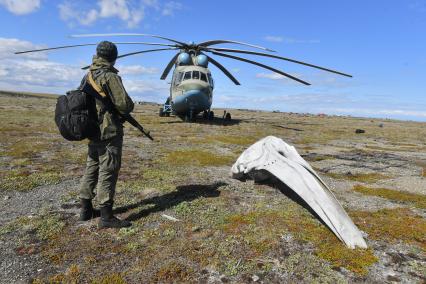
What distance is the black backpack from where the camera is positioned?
5.97m

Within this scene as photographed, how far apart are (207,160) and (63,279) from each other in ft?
29.2

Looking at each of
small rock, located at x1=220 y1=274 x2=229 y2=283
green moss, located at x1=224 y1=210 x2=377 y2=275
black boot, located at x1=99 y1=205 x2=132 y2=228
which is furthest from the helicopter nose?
small rock, located at x1=220 y1=274 x2=229 y2=283

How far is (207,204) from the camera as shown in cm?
781

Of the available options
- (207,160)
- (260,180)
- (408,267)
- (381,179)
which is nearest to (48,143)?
(207,160)

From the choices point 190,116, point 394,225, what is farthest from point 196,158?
point 190,116

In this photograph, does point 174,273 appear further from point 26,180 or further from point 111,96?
point 26,180

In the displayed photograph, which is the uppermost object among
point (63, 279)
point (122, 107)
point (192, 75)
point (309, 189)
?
point (192, 75)

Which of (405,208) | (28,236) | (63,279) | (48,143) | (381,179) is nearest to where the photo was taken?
(63,279)

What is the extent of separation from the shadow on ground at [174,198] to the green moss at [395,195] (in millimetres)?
4098

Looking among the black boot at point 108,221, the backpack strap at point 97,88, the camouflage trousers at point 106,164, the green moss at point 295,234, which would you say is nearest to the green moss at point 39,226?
the black boot at point 108,221

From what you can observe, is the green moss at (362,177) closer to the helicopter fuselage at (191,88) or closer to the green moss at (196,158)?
the green moss at (196,158)

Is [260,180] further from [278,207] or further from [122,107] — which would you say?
[122,107]

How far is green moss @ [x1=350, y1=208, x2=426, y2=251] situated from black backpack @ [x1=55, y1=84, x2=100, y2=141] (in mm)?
5487

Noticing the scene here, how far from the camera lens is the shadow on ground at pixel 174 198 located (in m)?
7.27
